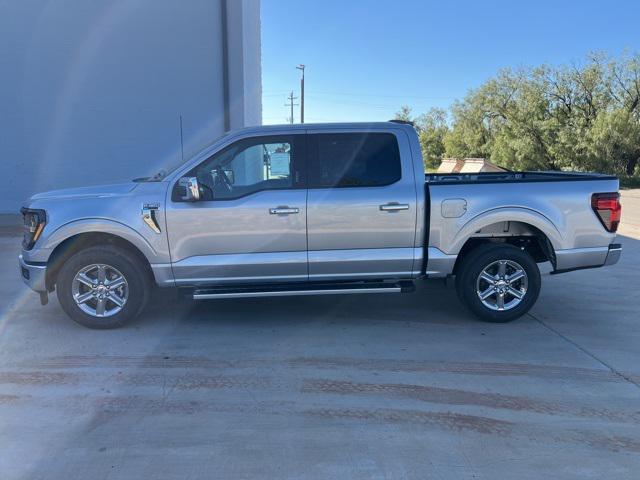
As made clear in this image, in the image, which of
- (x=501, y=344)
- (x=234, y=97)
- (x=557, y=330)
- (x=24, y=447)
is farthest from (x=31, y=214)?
(x=234, y=97)

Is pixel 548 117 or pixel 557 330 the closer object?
pixel 557 330

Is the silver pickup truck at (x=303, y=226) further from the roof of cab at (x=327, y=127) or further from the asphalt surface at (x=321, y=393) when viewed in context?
the asphalt surface at (x=321, y=393)

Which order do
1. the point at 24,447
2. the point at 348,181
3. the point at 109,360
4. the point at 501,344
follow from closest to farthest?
1. the point at 24,447
2. the point at 109,360
3. the point at 501,344
4. the point at 348,181

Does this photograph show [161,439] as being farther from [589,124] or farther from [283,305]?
[589,124]

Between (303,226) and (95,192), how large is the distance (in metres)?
2.06

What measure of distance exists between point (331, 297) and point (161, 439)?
10.8ft

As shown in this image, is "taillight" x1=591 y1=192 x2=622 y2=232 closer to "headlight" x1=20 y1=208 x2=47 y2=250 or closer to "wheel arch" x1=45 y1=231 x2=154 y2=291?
"wheel arch" x1=45 y1=231 x2=154 y2=291

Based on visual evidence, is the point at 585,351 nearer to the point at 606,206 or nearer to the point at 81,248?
the point at 606,206

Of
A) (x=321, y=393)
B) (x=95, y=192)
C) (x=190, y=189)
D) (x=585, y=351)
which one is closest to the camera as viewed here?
(x=321, y=393)

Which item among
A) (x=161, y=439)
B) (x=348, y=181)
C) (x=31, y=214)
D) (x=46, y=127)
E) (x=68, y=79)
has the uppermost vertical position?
(x=68, y=79)

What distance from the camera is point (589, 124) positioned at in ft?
110

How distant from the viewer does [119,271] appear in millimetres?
4934

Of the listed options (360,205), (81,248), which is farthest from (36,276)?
(360,205)

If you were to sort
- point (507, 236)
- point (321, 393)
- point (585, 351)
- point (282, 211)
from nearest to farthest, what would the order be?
point (321, 393), point (585, 351), point (282, 211), point (507, 236)
